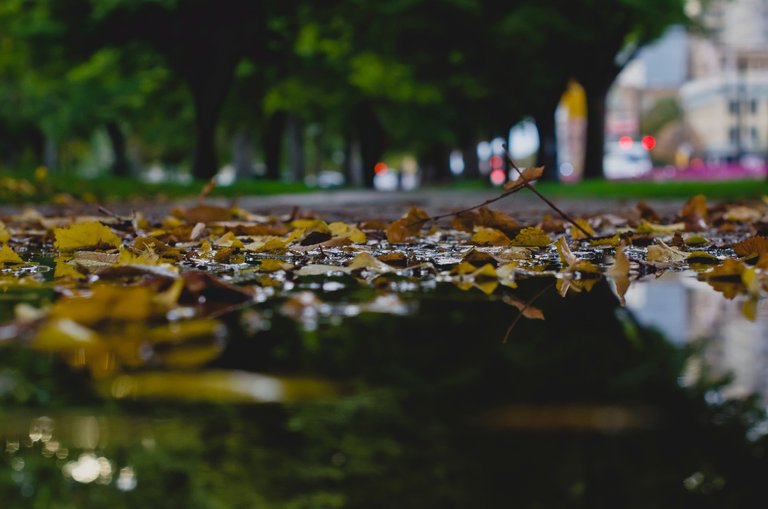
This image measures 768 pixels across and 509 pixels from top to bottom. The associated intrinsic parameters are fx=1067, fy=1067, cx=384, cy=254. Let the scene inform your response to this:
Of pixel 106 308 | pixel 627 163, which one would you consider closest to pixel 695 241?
pixel 106 308

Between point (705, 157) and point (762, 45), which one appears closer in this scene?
point (705, 157)

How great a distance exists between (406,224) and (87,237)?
1.32 metres

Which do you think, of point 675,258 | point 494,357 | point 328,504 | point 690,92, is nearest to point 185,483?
point 328,504

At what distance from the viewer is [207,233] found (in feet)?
18.3

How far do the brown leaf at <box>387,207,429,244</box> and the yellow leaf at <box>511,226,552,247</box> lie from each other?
39 centimetres

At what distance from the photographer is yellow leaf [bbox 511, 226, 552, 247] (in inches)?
171

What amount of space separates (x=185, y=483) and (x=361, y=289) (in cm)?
193

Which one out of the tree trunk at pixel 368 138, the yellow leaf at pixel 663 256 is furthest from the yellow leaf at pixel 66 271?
the tree trunk at pixel 368 138

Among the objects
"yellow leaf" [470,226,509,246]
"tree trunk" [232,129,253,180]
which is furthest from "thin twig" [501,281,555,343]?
"tree trunk" [232,129,253,180]

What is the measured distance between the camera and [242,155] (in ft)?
140

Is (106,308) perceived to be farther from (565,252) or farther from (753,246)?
(753,246)

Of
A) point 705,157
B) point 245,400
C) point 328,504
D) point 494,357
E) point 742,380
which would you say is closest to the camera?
point 328,504

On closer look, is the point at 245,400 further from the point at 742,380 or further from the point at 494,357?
the point at 742,380

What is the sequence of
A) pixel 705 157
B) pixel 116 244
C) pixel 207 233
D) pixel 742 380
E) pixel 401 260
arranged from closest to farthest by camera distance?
pixel 742 380, pixel 401 260, pixel 116 244, pixel 207 233, pixel 705 157
